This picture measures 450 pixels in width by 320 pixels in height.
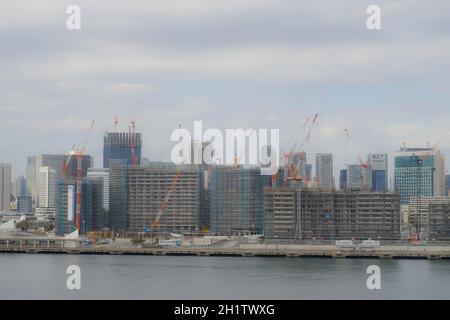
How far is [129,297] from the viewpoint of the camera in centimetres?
1802

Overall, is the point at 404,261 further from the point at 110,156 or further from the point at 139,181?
the point at 110,156

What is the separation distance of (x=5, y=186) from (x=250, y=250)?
37.9m

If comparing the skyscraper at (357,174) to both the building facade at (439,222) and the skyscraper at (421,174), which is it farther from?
the building facade at (439,222)

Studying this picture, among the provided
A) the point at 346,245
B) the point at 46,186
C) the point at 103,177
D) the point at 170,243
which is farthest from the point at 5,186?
the point at 346,245

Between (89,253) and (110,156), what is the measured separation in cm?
2902

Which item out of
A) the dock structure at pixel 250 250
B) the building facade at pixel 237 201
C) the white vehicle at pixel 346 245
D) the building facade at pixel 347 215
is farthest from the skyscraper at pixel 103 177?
the white vehicle at pixel 346 245

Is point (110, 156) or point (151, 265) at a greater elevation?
point (110, 156)

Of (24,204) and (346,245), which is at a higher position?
(24,204)

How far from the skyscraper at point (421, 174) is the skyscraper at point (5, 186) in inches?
975

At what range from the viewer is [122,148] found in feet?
210

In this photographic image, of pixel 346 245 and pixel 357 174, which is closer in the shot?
pixel 346 245

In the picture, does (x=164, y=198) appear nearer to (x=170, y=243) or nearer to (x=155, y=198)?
(x=155, y=198)

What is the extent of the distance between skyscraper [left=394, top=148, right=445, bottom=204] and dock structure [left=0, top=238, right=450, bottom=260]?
30.0m
